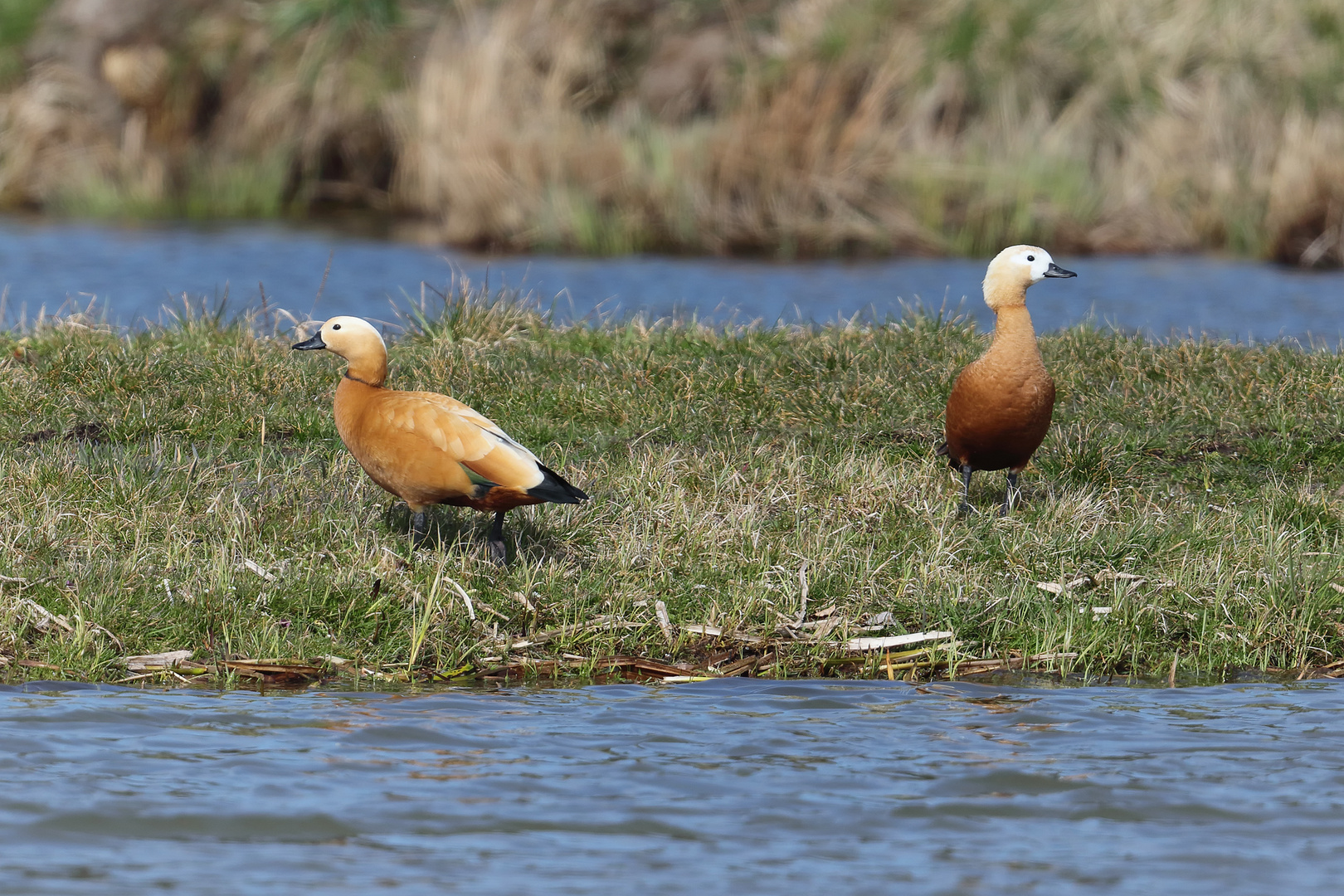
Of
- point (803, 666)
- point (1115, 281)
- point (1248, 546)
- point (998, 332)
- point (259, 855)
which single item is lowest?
point (259, 855)

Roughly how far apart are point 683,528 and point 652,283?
11145 millimetres

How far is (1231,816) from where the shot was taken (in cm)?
479

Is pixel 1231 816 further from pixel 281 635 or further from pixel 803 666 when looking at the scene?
pixel 281 635

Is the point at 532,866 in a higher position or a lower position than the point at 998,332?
lower

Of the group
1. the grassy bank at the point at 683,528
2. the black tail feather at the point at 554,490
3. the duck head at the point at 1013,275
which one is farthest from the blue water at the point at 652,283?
the black tail feather at the point at 554,490

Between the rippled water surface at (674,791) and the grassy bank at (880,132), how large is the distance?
48.0ft

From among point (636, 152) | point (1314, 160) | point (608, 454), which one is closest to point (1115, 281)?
point (1314, 160)

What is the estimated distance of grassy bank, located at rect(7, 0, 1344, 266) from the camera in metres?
20.0

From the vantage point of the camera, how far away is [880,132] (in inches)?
805

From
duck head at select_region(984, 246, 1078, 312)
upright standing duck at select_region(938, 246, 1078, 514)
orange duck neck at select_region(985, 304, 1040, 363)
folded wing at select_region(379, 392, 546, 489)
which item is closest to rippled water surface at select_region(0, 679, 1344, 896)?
folded wing at select_region(379, 392, 546, 489)

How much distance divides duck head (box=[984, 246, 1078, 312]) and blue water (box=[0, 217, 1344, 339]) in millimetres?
6902

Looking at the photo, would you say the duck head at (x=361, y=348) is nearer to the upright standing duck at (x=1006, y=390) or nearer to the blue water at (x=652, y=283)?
the upright standing duck at (x=1006, y=390)

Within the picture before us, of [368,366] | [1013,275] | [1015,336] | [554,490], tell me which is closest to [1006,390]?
[1015,336]

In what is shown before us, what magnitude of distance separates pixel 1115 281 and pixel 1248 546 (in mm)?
11695
